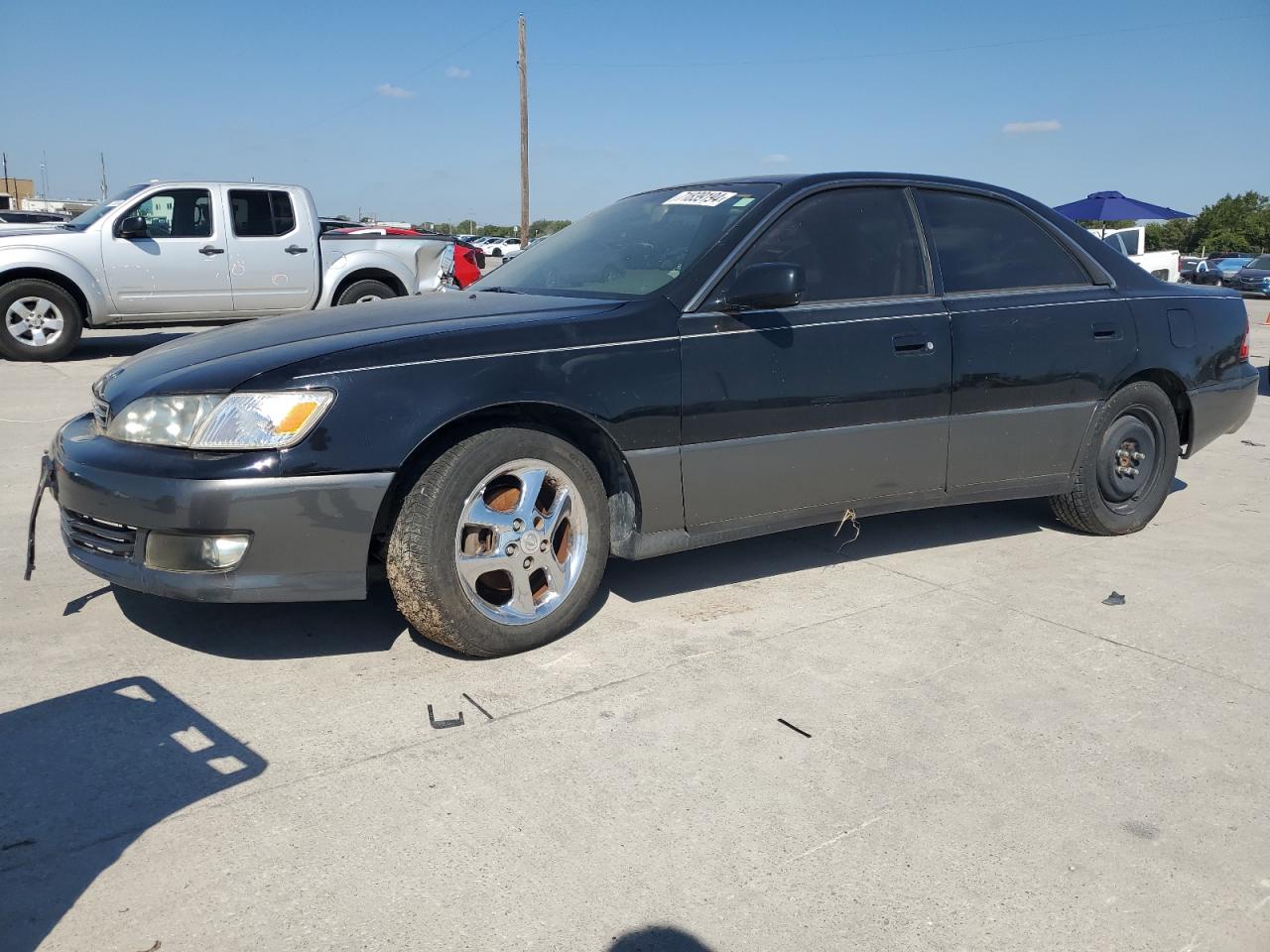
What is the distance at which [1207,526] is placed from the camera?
215 inches

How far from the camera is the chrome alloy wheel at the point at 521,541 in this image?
3400 millimetres

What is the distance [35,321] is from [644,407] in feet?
30.4

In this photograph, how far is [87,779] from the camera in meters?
2.70

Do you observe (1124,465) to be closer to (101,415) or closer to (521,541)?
(521,541)

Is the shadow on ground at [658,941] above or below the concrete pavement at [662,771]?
below

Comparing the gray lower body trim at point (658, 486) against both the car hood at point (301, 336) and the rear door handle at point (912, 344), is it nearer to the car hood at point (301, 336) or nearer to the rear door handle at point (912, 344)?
the car hood at point (301, 336)

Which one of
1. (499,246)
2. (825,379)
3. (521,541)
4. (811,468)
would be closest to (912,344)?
(825,379)

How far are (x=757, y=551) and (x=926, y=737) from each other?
182 centimetres

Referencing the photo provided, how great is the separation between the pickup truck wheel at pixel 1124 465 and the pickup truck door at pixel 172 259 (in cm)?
913

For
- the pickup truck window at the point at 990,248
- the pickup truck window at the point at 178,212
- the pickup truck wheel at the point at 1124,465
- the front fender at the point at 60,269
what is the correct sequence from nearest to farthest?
1. the pickup truck window at the point at 990,248
2. the pickup truck wheel at the point at 1124,465
3. the front fender at the point at 60,269
4. the pickup truck window at the point at 178,212

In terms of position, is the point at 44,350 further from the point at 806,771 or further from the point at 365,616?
the point at 806,771

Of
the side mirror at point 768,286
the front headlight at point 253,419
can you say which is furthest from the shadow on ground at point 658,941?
the side mirror at point 768,286

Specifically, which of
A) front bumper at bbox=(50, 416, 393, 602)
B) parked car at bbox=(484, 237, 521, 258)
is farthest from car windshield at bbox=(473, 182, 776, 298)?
parked car at bbox=(484, 237, 521, 258)

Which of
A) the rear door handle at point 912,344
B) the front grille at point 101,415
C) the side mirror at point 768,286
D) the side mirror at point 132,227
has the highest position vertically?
the side mirror at point 132,227
